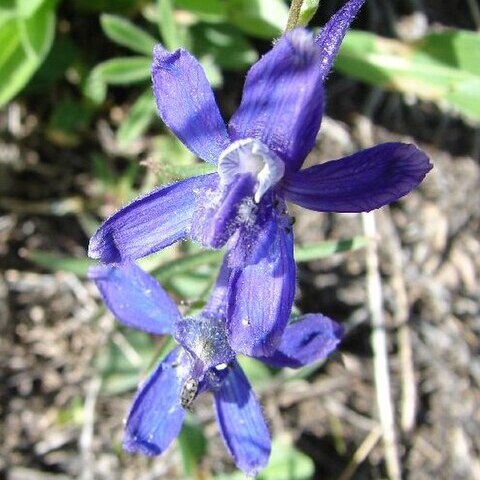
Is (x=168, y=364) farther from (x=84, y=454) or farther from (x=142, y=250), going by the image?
(x=84, y=454)

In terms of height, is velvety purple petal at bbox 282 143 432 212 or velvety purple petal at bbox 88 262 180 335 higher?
velvety purple petal at bbox 282 143 432 212

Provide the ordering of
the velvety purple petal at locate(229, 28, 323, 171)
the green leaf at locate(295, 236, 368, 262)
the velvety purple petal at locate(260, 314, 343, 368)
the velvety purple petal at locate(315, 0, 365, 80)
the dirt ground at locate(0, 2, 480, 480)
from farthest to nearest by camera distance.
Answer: the dirt ground at locate(0, 2, 480, 480), the green leaf at locate(295, 236, 368, 262), the velvety purple petal at locate(260, 314, 343, 368), the velvety purple petal at locate(315, 0, 365, 80), the velvety purple petal at locate(229, 28, 323, 171)

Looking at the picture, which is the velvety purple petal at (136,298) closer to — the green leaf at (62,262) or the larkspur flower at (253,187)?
the larkspur flower at (253,187)

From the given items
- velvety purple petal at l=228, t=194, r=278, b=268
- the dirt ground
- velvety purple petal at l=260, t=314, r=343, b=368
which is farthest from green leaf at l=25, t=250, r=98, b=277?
velvety purple petal at l=228, t=194, r=278, b=268

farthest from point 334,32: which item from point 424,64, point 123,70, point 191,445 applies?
point 191,445

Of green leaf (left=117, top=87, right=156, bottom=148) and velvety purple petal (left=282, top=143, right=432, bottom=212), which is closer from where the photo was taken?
velvety purple petal (left=282, top=143, right=432, bottom=212)

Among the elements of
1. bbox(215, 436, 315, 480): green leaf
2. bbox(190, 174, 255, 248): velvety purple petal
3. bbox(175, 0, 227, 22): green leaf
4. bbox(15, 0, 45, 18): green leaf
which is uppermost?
bbox(190, 174, 255, 248): velvety purple petal

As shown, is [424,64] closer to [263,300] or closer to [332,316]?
[332,316]

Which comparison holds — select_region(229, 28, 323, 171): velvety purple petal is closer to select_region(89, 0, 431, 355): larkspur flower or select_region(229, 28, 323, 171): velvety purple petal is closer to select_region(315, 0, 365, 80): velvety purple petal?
select_region(89, 0, 431, 355): larkspur flower
